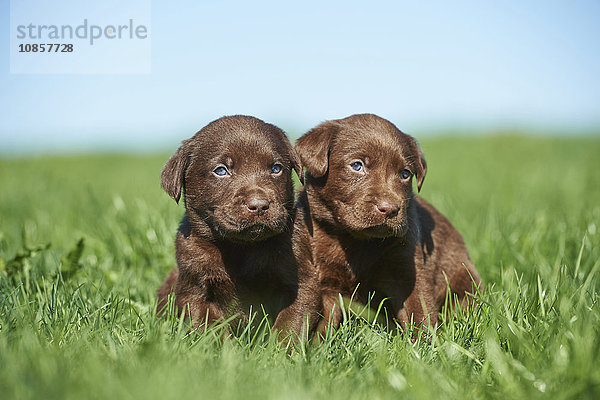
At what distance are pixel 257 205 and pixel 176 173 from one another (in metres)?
0.72

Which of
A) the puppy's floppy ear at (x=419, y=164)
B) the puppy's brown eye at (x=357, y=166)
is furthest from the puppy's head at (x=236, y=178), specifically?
the puppy's floppy ear at (x=419, y=164)

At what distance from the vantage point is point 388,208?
3.41 m

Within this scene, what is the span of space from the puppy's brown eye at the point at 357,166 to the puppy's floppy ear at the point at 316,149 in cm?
18

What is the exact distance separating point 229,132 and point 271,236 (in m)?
0.71

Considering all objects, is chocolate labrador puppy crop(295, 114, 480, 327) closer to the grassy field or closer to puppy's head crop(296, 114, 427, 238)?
puppy's head crop(296, 114, 427, 238)

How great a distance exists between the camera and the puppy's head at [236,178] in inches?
125

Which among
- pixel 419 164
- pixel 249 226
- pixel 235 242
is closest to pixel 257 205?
pixel 249 226

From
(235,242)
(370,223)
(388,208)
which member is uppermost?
(388,208)

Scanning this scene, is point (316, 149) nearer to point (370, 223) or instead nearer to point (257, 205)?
point (370, 223)

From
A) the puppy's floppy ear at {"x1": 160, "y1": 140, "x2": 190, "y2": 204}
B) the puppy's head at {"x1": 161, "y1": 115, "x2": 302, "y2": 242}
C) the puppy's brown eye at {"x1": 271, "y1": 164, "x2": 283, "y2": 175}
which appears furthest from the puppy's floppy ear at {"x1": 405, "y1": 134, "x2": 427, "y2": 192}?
the puppy's floppy ear at {"x1": 160, "y1": 140, "x2": 190, "y2": 204}

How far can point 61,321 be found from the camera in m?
3.01

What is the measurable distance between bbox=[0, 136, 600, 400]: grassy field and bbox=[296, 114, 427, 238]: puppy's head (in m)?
0.66

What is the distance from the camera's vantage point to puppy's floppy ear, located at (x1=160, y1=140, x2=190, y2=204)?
11.5 ft

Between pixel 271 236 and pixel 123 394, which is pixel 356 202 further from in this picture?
pixel 123 394
